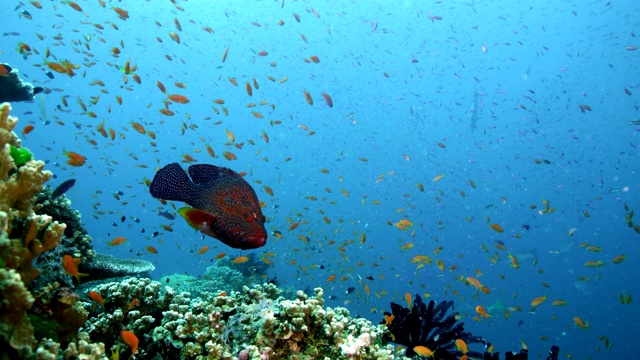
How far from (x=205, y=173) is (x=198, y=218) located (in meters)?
0.59

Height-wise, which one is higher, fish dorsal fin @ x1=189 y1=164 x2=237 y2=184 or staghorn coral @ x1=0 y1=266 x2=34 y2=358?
fish dorsal fin @ x1=189 y1=164 x2=237 y2=184

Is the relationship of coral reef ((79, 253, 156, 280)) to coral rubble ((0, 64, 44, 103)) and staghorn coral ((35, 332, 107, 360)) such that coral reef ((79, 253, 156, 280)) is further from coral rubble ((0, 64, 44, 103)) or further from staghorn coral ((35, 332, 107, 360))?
coral rubble ((0, 64, 44, 103))

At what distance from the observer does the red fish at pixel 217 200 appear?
3537mm

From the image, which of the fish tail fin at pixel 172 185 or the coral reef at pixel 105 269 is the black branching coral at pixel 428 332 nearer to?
the fish tail fin at pixel 172 185

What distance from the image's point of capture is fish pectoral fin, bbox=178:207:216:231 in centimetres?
338

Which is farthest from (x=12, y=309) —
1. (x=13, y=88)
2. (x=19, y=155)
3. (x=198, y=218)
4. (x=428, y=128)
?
(x=428, y=128)

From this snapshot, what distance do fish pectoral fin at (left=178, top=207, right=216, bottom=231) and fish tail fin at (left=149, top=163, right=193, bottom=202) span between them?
335 millimetres

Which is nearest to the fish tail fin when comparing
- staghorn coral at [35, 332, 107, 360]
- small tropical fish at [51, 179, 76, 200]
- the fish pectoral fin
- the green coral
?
the fish pectoral fin

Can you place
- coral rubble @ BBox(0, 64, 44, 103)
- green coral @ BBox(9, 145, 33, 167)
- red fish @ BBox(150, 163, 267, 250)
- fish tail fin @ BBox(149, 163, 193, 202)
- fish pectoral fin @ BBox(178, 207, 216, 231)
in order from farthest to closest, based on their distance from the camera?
coral rubble @ BBox(0, 64, 44, 103), fish tail fin @ BBox(149, 163, 193, 202), red fish @ BBox(150, 163, 267, 250), fish pectoral fin @ BBox(178, 207, 216, 231), green coral @ BBox(9, 145, 33, 167)

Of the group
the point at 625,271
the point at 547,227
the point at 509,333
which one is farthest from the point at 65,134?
the point at 625,271

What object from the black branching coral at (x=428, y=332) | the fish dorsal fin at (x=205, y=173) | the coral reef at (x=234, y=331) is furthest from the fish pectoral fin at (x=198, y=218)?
the black branching coral at (x=428, y=332)

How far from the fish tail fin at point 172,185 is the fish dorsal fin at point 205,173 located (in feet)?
0.26

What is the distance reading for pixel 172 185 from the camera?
12.1 ft

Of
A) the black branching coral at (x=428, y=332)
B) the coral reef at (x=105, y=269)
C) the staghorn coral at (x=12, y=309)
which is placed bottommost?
the coral reef at (x=105, y=269)
